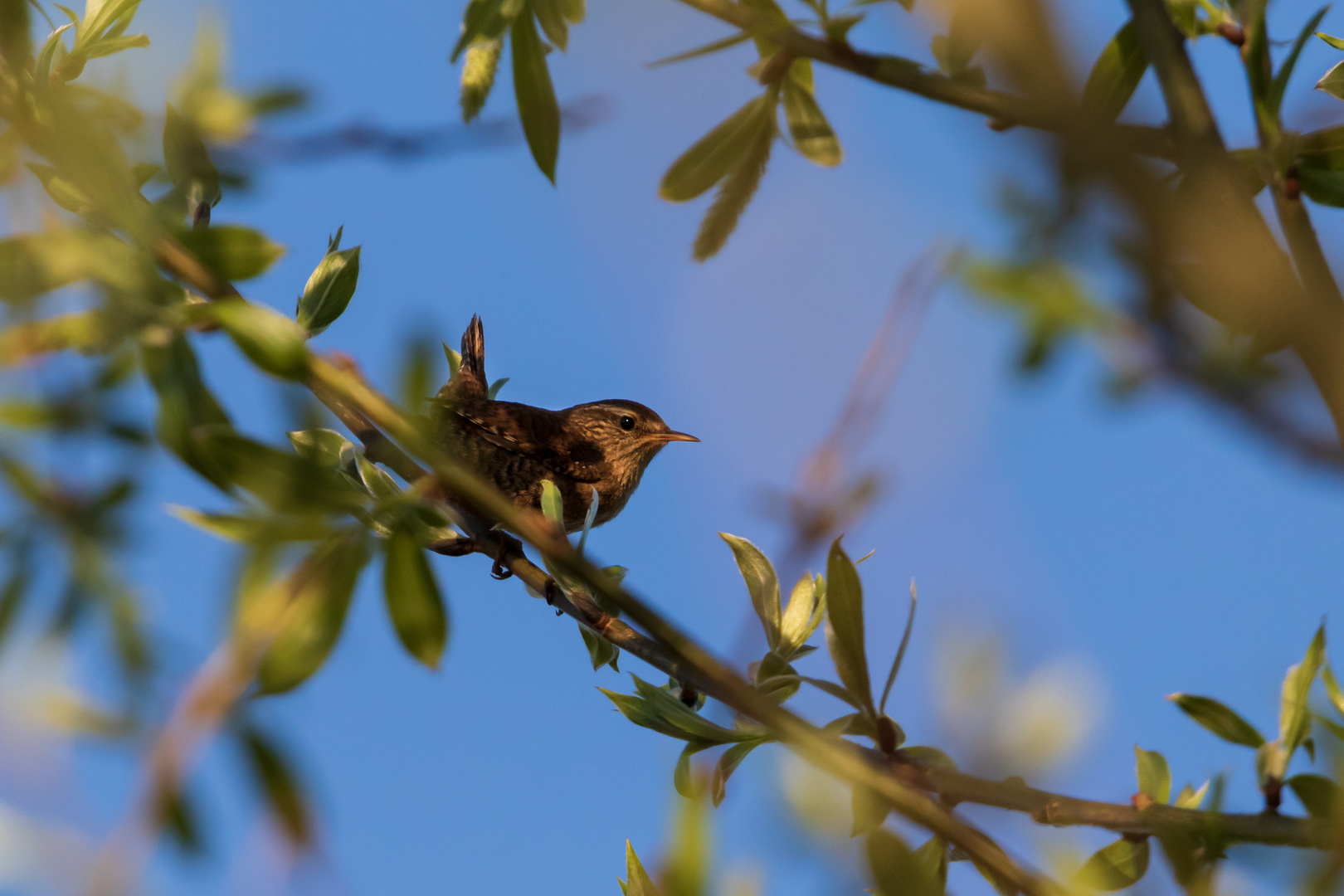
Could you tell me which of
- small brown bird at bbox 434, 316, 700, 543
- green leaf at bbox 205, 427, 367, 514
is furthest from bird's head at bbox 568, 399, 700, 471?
green leaf at bbox 205, 427, 367, 514

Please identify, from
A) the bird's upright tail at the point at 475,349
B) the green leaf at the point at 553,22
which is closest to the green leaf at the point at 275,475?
the green leaf at the point at 553,22

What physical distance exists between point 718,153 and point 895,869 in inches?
61.9

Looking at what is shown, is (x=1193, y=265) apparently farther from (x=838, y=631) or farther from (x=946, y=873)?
(x=946, y=873)

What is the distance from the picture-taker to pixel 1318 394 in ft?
3.50

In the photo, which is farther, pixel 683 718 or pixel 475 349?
pixel 475 349

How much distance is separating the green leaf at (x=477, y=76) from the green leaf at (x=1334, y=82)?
1.49 metres

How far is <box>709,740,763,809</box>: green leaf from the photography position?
5.61 ft

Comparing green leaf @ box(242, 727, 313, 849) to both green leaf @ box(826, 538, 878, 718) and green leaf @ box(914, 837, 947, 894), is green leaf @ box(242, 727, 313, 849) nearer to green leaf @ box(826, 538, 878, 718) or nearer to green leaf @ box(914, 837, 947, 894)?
green leaf @ box(826, 538, 878, 718)

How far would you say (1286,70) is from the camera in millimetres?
1486

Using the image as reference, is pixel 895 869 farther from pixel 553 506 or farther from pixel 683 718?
pixel 553 506

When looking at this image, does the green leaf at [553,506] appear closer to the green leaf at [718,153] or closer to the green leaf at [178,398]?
the green leaf at [178,398]

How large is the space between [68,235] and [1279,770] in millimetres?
1781

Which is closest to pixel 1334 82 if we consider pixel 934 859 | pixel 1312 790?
pixel 1312 790

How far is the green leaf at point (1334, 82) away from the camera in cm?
193
